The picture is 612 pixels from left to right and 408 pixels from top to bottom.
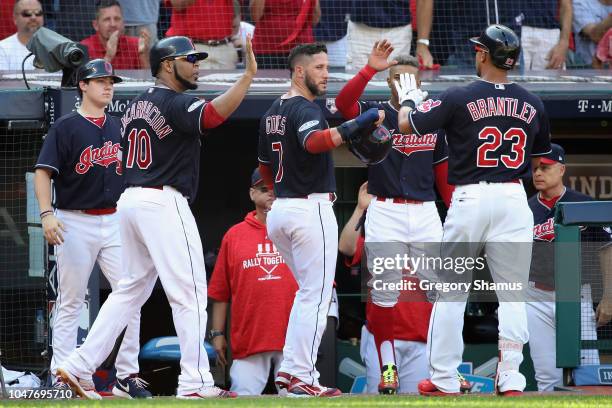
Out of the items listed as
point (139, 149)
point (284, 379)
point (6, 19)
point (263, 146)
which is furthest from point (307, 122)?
point (6, 19)

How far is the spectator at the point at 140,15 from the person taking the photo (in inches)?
359

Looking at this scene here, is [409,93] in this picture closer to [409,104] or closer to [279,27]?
[409,104]

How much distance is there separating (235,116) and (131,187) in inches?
77.3

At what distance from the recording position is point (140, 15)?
9133mm

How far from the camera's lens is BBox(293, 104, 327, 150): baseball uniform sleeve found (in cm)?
561

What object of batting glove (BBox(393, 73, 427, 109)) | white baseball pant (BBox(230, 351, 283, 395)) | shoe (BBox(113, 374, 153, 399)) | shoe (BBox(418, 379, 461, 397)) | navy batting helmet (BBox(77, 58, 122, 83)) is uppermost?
navy batting helmet (BBox(77, 58, 122, 83))

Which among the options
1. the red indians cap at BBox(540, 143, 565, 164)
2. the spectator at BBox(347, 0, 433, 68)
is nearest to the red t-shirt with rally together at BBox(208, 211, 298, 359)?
the red indians cap at BBox(540, 143, 565, 164)

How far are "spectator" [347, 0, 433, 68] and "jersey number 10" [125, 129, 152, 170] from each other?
3.57 metres

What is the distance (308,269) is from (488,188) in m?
0.97

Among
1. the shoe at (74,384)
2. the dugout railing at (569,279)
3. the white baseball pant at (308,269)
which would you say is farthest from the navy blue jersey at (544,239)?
the shoe at (74,384)

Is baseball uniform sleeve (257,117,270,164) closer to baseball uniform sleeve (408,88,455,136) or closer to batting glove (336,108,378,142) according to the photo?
batting glove (336,108,378,142)

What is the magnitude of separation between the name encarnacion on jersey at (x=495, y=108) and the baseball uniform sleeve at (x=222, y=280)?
87.3 inches

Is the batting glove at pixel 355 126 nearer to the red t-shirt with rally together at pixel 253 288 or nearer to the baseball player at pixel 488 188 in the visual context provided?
the baseball player at pixel 488 188

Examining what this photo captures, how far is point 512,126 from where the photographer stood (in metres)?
5.62
